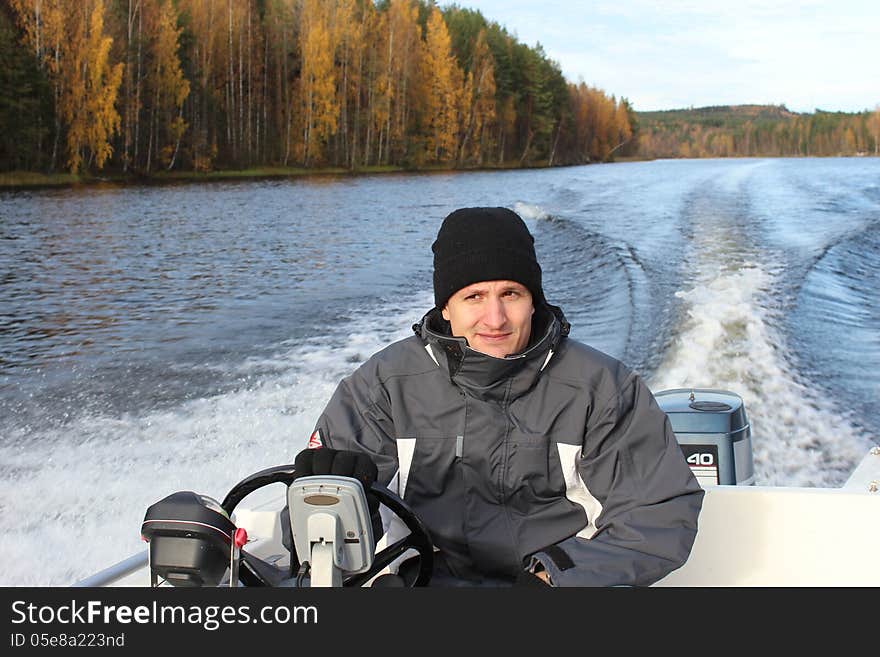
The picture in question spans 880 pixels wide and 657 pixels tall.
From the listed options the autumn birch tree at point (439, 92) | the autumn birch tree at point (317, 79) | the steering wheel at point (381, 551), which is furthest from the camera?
the autumn birch tree at point (439, 92)

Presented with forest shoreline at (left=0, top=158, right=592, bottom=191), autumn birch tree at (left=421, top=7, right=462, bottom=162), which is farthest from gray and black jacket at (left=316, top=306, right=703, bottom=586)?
autumn birch tree at (left=421, top=7, right=462, bottom=162)

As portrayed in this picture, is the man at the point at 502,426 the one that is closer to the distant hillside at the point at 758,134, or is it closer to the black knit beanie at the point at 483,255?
the black knit beanie at the point at 483,255

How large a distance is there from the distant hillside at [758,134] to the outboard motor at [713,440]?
37.7 m

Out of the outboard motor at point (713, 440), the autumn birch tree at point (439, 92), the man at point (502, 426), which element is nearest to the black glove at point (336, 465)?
the man at point (502, 426)

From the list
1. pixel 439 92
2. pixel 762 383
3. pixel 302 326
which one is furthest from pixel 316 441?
pixel 439 92

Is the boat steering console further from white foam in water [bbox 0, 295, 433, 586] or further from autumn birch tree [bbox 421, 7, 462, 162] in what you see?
autumn birch tree [bbox 421, 7, 462, 162]

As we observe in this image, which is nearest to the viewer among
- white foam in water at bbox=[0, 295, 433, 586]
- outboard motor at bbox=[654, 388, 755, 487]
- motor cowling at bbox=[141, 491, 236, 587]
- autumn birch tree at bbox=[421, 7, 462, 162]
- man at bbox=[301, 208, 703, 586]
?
motor cowling at bbox=[141, 491, 236, 587]

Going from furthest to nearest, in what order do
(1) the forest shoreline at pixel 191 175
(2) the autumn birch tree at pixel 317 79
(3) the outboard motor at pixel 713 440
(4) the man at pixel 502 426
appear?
(2) the autumn birch tree at pixel 317 79 < (1) the forest shoreline at pixel 191 175 < (3) the outboard motor at pixel 713 440 < (4) the man at pixel 502 426

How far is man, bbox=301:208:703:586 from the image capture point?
1595mm

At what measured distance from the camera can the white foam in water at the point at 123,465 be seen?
11.8 ft

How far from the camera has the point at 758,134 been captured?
44.3m

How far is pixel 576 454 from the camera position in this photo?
1.63m

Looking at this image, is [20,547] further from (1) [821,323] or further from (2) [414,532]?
(1) [821,323]

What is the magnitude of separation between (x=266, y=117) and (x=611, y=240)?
23.1m
